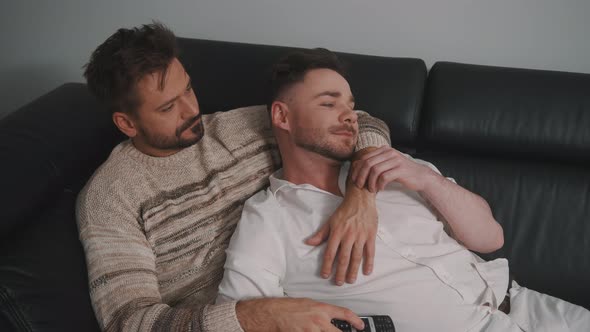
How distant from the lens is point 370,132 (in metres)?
1.41

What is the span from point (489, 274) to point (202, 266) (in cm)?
82

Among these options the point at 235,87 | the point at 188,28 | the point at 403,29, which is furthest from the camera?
the point at 188,28

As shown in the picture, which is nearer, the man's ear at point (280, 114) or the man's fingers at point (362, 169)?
the man's fingers at point (362, 169)

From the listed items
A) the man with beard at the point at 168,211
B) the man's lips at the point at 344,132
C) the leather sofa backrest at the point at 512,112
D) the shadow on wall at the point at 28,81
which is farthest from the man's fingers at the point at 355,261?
the shadow on wall at the point at 28,81

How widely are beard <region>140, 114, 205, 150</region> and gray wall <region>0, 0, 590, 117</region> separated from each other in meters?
0.74

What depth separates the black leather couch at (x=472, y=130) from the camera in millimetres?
1457

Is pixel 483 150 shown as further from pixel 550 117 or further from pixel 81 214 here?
pixel 81 214

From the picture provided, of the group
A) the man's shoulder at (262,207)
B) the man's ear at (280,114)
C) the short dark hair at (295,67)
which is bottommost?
the man's shoulder at (262,207)

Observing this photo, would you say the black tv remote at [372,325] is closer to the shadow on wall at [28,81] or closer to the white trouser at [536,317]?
the white trouser at [536,317]

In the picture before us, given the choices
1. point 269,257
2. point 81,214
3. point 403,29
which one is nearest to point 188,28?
point 403,29

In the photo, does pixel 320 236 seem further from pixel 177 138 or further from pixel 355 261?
pixel 177 138

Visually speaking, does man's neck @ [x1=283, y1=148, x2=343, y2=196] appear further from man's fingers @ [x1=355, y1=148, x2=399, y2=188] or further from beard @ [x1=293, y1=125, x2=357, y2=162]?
man's fingers @ [x1=355, y1=148, x2=399, y2=188]

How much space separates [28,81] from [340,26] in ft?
5.06

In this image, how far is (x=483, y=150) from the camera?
159 centimetres
